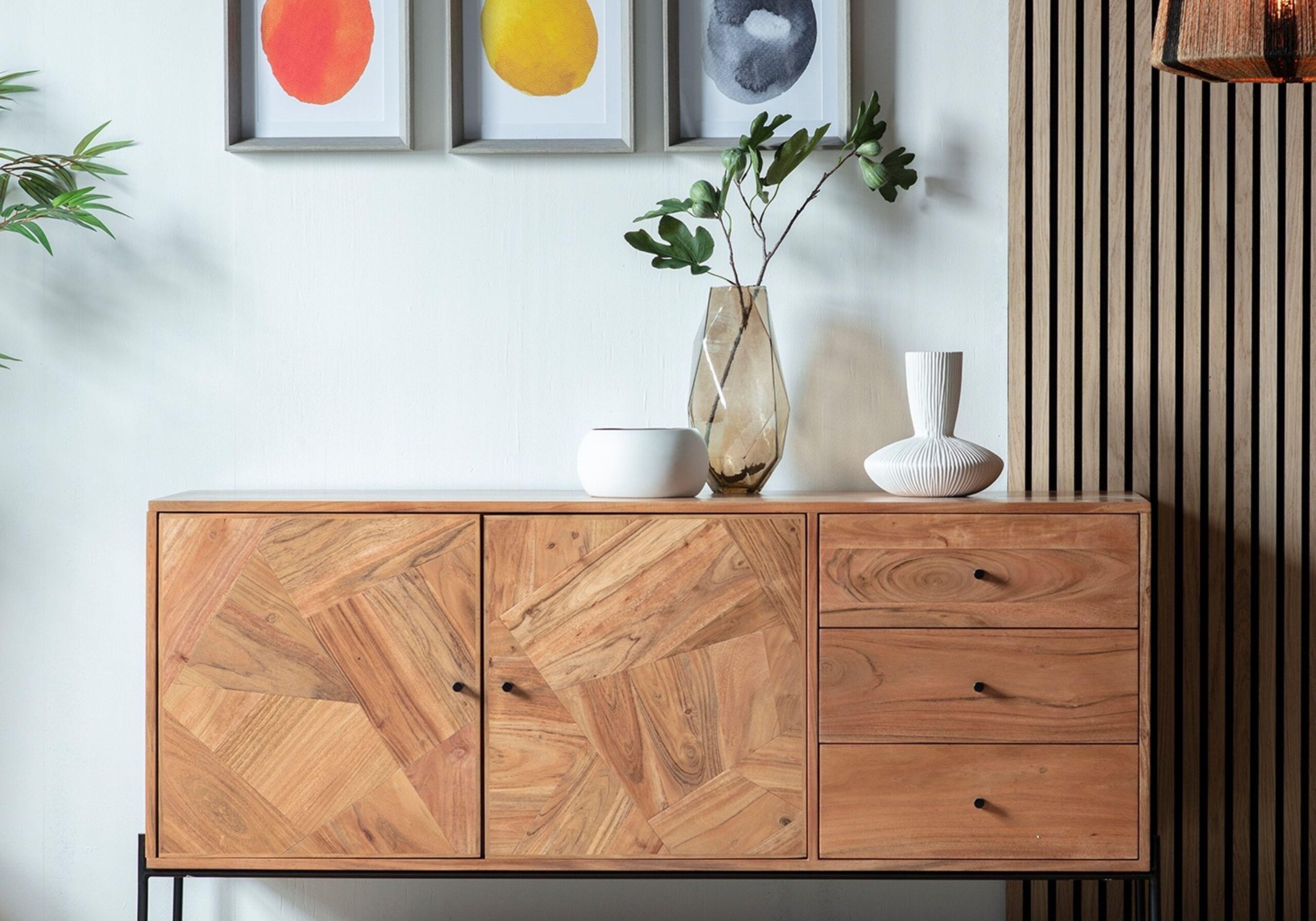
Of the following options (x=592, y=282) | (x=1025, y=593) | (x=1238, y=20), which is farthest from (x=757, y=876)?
(x=1238, y=20)

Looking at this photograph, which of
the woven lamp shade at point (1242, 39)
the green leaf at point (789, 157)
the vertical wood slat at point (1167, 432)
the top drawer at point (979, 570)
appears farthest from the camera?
the vertical wood slat at point (1167, 432)

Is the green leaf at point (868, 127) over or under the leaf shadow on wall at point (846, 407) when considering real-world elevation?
over

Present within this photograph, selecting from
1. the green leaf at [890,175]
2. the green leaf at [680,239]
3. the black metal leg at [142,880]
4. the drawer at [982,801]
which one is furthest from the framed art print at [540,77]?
the black metal leg at [142,880]

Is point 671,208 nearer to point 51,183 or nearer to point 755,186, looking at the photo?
point 755,186

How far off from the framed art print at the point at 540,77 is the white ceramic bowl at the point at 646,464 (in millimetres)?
647

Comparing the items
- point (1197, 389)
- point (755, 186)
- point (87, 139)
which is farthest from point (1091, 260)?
point (87, 139)

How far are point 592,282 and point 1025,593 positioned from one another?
1.03 meters

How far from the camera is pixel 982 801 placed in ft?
5.71

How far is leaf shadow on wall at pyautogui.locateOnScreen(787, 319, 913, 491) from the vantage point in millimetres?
2127

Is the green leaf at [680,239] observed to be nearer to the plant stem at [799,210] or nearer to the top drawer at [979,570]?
the plant stem at [799,210]

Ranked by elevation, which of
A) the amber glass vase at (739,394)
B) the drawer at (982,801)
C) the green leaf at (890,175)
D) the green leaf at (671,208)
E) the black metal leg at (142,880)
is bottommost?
the black metal leg at (142,880)

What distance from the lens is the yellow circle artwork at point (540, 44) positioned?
2105 millimetres

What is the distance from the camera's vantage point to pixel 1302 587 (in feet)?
6.81

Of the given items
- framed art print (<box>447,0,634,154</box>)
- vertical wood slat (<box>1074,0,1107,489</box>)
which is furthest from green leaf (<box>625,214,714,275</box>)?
vertical wood slat (<box>1074,0,1107,489</box>)
